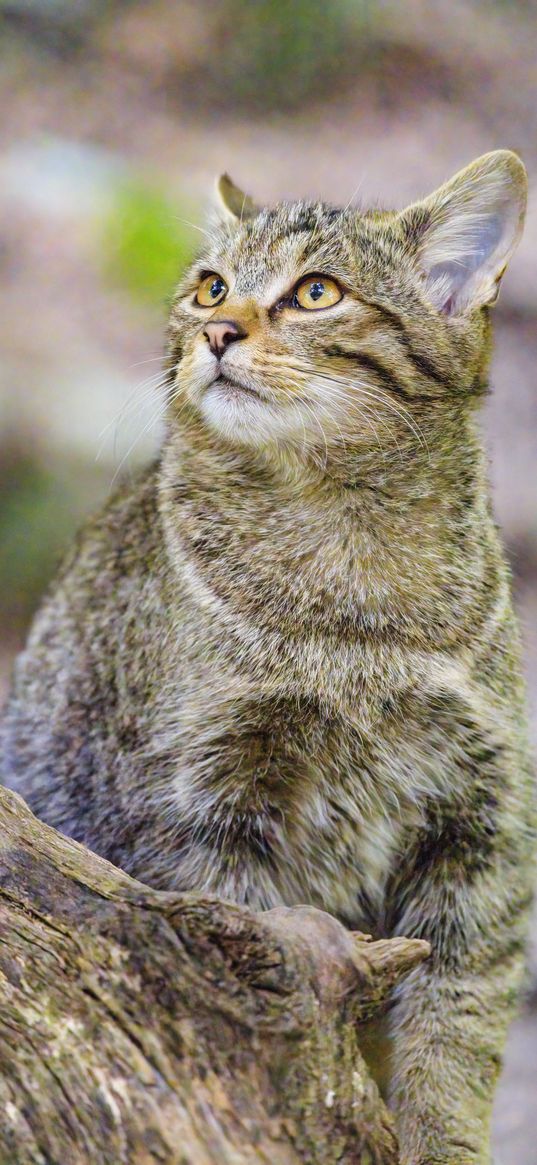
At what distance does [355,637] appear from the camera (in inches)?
155

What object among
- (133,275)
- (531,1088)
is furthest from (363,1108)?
(133,275)

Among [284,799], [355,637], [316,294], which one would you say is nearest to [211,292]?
[316,294]

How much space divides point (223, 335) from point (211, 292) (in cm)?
60

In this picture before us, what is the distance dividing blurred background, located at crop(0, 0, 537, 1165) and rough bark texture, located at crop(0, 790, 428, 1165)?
19.8 ft

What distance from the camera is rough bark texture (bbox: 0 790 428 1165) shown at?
262cm

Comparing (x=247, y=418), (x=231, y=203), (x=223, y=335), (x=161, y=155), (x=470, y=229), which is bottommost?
(x=247, y=418)

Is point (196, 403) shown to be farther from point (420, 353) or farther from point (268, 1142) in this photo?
point (268, 1142)

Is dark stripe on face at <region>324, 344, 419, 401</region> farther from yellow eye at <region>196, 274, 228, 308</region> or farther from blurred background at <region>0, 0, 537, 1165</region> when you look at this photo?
blurred background at <region>0, 0, 537, 1165</region>

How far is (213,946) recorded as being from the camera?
111 inches

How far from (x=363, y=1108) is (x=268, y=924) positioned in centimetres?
51

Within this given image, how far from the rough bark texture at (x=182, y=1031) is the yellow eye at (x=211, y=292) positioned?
6.99 ft

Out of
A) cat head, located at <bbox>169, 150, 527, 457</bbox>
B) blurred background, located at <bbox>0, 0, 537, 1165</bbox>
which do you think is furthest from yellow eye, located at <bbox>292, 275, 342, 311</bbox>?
blurred background, located at <bbox>0, 0, 537, 1165</bbox>

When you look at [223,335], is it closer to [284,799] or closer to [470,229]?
[470,229]

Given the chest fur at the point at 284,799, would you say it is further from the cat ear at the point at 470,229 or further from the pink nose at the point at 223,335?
the cat ear at the point at 470,229
